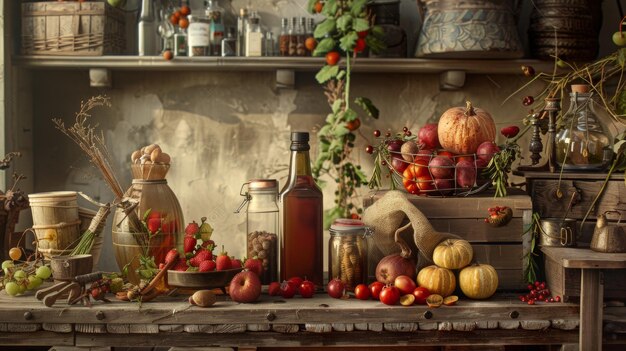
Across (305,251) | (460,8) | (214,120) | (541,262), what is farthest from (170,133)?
(541,262)

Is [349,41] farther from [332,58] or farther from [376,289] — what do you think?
[376,289]

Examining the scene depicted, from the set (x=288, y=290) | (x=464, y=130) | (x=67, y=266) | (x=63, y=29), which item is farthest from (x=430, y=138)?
(x=63, y=29)

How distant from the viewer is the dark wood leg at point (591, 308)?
2111mm

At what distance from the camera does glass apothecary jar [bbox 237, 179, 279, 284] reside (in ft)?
7.80

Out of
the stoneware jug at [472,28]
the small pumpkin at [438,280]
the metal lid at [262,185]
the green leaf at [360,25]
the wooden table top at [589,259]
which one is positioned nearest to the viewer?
the wooden table top at [589,259]

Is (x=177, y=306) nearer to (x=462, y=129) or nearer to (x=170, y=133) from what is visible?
(x=462, y=129)

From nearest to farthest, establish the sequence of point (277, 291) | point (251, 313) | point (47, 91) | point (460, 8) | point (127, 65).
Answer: point (251, 313), point (277, 291), point (460, 8), point (127, 65), point (47, 91)

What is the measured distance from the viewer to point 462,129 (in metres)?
→ 2.37

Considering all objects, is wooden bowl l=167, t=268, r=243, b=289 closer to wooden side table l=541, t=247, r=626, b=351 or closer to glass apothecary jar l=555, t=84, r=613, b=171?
wooden side table l=541, t=247, r=626, b=351

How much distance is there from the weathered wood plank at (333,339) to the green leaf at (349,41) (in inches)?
75.0

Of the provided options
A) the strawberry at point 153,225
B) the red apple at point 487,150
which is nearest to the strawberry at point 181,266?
the strawberry at point 153,225

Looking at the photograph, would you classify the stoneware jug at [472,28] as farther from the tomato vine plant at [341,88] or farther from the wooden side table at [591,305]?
the wooden side table at [591,305]

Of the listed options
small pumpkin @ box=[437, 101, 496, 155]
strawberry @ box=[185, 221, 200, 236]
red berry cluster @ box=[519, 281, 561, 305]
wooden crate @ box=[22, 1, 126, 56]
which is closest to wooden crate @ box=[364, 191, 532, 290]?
red berry cluster @ box=[519, 281, 561, 305]

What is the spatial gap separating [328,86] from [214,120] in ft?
2.15
